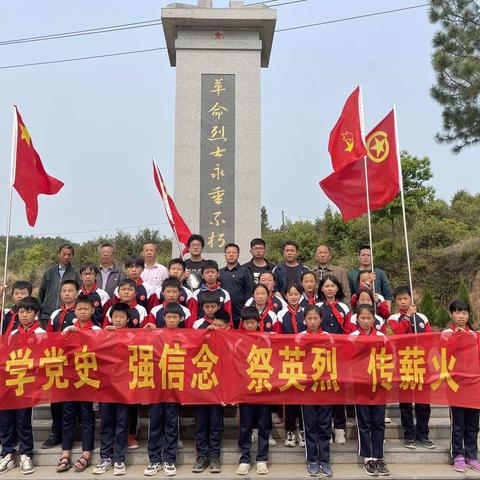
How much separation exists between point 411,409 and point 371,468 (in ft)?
2.55

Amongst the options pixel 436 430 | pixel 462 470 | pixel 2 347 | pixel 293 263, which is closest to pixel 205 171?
pixel 293 263

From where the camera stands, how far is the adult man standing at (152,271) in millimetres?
5548

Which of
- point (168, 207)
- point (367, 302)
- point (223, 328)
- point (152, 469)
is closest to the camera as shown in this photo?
point (152, 469)

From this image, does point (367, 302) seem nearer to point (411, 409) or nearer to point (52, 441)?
point (411, 409)

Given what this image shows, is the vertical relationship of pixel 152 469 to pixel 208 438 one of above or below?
below

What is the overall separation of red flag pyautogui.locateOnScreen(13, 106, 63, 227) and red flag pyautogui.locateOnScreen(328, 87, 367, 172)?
347cm

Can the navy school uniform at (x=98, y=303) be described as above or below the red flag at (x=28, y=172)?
below

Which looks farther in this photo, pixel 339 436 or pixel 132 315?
pixel 132 315

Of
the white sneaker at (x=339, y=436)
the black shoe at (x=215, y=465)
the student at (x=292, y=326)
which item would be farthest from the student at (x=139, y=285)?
the white sneaker at (x=339, y=436)

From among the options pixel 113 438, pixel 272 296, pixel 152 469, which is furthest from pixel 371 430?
pixel 113 438

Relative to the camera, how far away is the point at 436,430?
192 inches

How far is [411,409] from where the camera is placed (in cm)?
456

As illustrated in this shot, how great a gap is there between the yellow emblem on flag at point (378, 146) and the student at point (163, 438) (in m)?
3.52

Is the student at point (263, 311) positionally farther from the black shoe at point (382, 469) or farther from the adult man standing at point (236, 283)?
the black shoe at point (382, 469)
